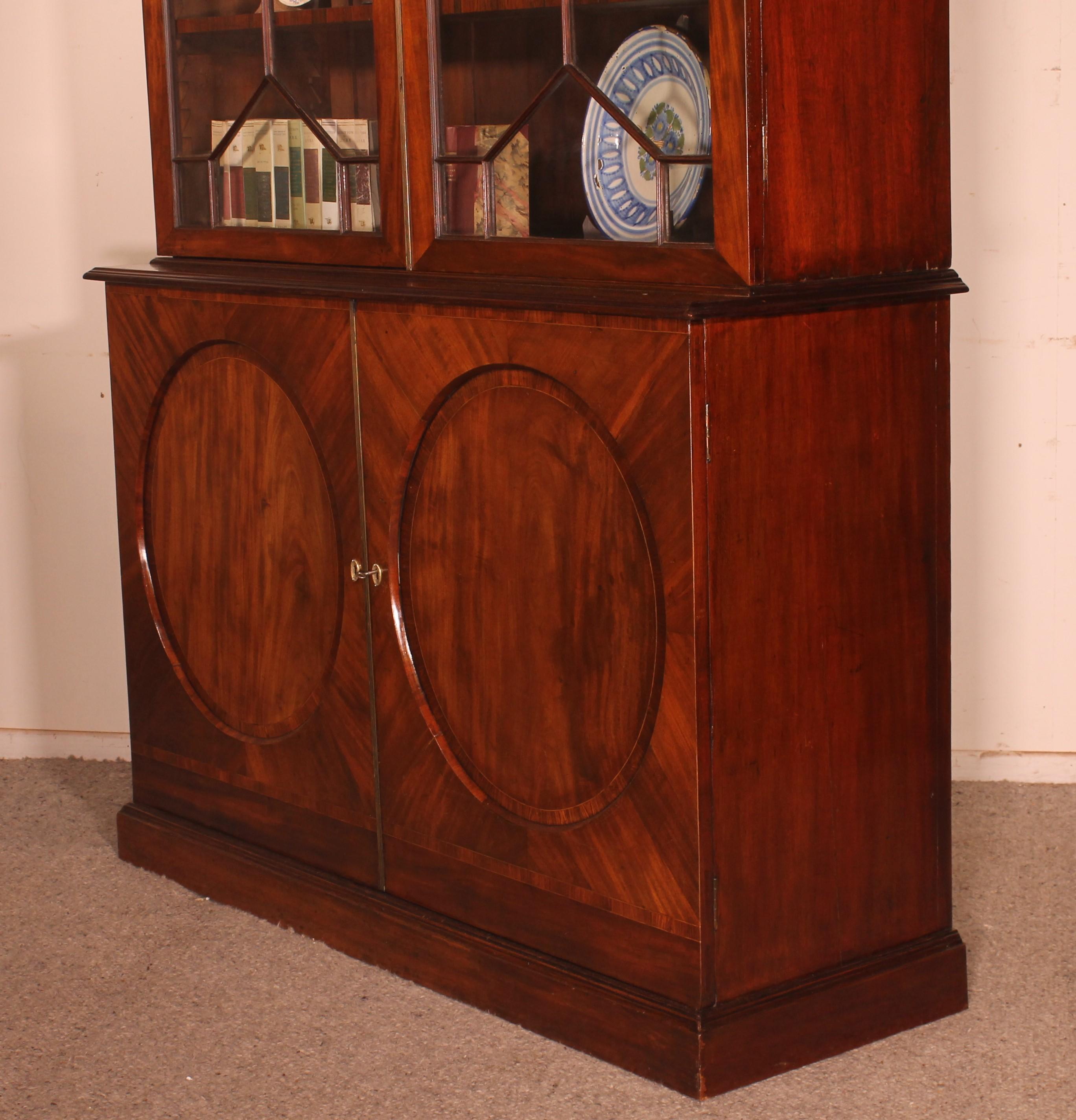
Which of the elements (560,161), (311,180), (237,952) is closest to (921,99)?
(560,161)

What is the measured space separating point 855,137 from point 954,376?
105 cm

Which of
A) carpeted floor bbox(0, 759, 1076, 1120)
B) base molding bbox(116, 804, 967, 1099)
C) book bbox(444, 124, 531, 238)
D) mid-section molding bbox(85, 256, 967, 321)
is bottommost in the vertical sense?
carpeted floor bbox(0, 759, 1076, 1120)

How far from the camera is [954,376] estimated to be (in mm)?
2848

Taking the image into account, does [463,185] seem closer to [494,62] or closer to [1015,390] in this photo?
[494,62]

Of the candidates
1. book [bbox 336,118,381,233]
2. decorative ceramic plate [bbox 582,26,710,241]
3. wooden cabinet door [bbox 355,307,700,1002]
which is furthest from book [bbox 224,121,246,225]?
decorative ceramic plate [bbox 582,26,710,241]

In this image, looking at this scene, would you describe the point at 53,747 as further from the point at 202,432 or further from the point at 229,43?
the point at 229,43

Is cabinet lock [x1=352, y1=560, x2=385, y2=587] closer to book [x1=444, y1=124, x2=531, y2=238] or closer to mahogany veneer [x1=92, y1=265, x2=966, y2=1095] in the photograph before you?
mahogany veneer [x1=92, y1=265, x2=966, y2=1095]

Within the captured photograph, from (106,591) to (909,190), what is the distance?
1.85m

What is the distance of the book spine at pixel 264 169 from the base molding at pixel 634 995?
3.07ft

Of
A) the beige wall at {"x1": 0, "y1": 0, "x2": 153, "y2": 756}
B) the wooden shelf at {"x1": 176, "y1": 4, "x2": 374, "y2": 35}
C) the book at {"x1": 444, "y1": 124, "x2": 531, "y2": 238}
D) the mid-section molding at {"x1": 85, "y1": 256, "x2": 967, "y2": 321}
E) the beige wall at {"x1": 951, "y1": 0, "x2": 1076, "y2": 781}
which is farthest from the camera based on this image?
the beige wall at {"x1": 0, "y1": 0, "x2": 153, "y2": 756}

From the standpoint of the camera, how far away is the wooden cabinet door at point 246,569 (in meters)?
2.28

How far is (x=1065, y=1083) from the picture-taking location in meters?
1.93

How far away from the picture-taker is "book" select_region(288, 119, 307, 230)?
2.33 meters

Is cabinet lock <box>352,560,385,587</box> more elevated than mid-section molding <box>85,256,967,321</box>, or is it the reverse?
mid-section molding <box>85,256,967,321</box>
